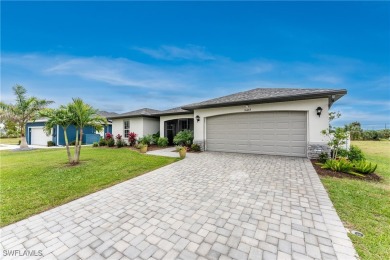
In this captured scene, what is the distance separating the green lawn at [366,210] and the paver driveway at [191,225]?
0.20 m

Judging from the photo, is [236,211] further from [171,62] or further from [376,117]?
[376,117]

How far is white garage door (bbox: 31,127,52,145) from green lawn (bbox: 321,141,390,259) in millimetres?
26134

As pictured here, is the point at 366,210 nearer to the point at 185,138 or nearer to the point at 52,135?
the point at 185,138

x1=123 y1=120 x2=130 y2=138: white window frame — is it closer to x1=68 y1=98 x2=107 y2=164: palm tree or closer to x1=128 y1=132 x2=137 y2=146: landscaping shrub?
x1=128 y1=132 x2=137 y2=146: landscaping shrub

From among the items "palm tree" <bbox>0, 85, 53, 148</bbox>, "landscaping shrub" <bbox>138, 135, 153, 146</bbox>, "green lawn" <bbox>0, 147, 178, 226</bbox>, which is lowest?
"green lawn" <bbox>0, 147, 178, 226</bbox>

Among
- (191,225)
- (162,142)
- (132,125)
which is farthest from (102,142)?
(191,225)

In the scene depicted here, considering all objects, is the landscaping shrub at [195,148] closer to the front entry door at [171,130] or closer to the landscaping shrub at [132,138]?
the front entry door at [171,130]

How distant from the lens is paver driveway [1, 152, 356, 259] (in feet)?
6.91

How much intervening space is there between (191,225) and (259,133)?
26.0 ft

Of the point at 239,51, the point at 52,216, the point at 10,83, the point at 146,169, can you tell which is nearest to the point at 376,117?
the point at 239,51

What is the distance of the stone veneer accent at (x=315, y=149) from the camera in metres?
7.85

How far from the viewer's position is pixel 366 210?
10.6 ft

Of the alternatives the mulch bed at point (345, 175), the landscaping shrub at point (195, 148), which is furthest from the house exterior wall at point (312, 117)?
the landscaping shrub at point (195, 148)

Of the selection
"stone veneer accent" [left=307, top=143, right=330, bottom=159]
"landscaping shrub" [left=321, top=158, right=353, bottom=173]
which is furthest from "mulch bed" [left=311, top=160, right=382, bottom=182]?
"stone veneer accent" [left=307, top=143, right=330, bottom=159]
